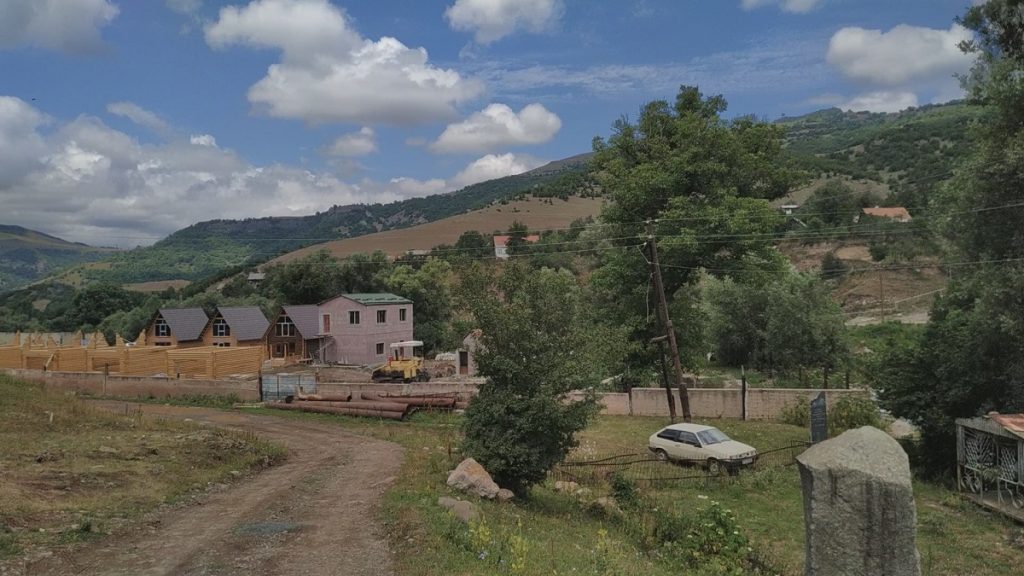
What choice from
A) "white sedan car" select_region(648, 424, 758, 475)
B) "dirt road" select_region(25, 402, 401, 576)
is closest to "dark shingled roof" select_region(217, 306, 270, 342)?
"dirt road" select_region(25, 402, 401, 576)

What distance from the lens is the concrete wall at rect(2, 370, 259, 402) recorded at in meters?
32.9

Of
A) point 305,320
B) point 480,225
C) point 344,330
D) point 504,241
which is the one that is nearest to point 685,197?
point 344,330

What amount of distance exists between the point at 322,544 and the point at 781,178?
3002 cm

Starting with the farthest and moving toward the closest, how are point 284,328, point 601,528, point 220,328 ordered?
1. point 284,328
2. point 220,328
3. point 601,528

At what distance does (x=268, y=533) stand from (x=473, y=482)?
4.34 metres

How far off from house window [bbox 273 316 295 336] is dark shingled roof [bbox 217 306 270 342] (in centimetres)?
159

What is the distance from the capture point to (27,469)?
Result: 13.2 m

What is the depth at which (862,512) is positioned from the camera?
182 inches

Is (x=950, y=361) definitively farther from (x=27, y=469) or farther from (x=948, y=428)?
(x=27, y=469)

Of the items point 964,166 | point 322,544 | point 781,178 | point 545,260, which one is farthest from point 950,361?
point 545,260

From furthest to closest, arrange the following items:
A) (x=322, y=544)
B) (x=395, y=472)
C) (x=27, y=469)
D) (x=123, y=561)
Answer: (x=395, y=472)
(x=27, y=469)
(x=322, y=544)
(x=123, y=561)

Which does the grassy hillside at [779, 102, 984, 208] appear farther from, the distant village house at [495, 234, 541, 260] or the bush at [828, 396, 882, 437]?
the bush at [828, 396, 882, 437]

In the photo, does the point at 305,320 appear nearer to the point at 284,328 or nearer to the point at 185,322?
the point at 284,328

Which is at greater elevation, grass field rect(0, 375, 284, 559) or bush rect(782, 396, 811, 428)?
grass field rect(0, 375, 284, 559)
